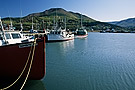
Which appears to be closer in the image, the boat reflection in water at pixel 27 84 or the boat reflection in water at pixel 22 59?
the boat reflection in water at pixel 22 59

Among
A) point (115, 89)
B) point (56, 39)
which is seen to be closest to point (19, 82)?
point (115, 89)

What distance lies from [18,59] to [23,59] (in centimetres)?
38

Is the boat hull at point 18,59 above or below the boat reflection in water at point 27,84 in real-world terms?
above

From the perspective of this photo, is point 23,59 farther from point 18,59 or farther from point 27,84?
point 27,84

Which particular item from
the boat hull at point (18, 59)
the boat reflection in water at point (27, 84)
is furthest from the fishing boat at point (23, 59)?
the boat reflection in water at point (27, 84)

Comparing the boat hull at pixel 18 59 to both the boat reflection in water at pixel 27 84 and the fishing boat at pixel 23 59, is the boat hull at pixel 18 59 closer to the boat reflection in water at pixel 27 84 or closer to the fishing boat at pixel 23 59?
the fishing boat at pixel 23 59

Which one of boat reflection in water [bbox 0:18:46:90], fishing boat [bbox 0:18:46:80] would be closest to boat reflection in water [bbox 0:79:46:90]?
boat reflection in water [bbox 0:18:46:90]

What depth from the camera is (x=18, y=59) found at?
30.5ft

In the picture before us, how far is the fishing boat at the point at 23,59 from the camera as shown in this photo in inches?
356

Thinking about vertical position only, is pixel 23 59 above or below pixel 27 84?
above

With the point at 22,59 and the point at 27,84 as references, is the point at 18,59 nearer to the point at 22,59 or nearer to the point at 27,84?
the point at 22,59

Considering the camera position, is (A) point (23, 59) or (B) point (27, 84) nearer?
(A) point (23, 59)

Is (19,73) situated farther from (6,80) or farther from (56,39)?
(56,39)

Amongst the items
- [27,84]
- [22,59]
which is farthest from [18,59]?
[27,84]
